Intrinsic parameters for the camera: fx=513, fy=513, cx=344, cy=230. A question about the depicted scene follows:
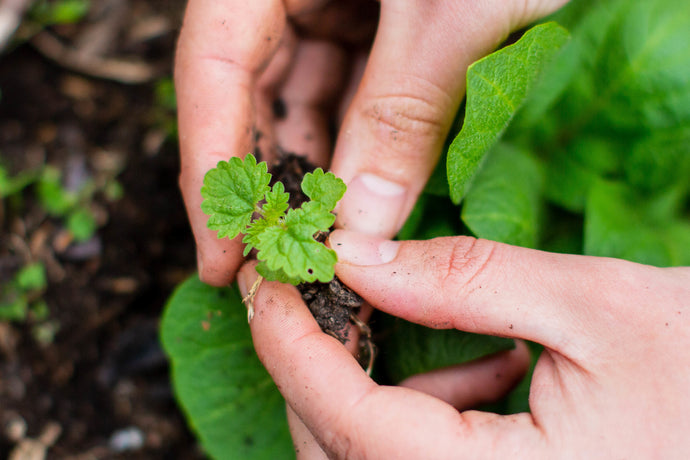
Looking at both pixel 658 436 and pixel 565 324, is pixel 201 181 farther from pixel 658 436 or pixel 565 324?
pixel 658 436

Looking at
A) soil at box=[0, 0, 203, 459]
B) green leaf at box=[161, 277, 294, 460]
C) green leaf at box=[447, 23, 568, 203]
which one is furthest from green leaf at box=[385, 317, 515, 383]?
soil at box=[0, 0, 203, 459]

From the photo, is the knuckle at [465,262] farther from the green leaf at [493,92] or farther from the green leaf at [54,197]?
the green leaf at [54,197]

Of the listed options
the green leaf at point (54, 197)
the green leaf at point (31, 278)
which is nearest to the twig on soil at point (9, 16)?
the green leaf at point (54, 197)

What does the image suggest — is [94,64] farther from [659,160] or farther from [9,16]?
[659,160]

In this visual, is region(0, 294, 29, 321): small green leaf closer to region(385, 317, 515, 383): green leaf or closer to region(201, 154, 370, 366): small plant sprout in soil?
region(201, 154, 370, 366): small plant sprout in soil

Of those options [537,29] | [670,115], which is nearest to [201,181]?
[537,29]

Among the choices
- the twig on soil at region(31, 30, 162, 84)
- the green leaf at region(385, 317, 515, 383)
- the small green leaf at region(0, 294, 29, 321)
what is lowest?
Result: the small green leaf at region(0, 294, 29, 321)
